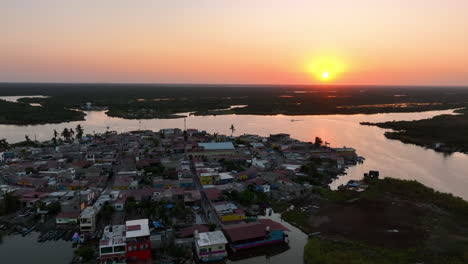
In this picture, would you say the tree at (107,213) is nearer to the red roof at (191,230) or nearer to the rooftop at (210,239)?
the red roof at (191,230)

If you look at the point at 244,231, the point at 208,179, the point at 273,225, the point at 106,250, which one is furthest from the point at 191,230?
the point at 208,179

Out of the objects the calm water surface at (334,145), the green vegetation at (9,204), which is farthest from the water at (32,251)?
the green vegetation at (9,204)

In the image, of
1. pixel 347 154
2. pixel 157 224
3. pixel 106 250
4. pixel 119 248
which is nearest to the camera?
pixel 106 250

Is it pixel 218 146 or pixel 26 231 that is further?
pixel 218 146

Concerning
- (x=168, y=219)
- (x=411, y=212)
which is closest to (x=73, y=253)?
(x=168, y=219)

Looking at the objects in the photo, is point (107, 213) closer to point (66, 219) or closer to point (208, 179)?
point (66, 219)

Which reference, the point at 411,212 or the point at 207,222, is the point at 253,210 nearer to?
the point at 207,222

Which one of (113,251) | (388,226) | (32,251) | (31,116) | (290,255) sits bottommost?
(290,255)

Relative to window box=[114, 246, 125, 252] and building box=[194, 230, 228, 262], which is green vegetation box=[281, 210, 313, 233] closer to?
building box=[194, 230, 228, 262]
